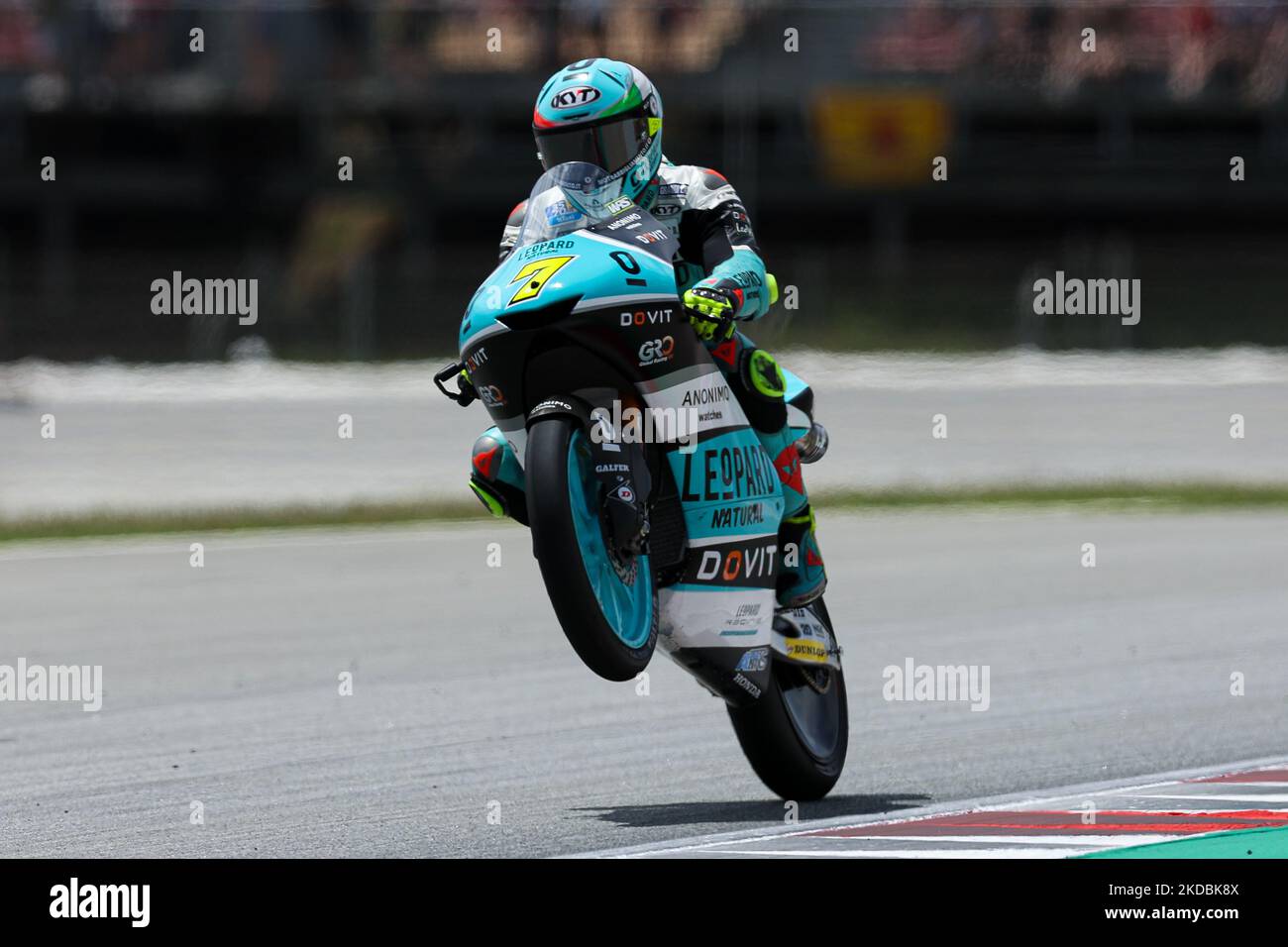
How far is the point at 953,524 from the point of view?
15.1 metres

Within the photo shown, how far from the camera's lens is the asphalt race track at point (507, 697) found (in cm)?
624

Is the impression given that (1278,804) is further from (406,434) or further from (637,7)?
(637,7)

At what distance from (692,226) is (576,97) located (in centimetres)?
53

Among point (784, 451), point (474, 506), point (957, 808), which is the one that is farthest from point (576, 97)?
point (474, 506)

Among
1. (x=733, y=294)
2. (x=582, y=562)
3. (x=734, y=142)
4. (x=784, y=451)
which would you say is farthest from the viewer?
(x=734, y=142)

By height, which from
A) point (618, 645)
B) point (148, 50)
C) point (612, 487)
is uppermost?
point (148, 50)

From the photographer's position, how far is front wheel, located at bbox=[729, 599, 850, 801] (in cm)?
614

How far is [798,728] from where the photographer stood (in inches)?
247

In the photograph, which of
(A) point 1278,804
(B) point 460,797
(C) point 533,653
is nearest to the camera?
(A) point 1278,804

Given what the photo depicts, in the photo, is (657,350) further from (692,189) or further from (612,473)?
(692,189)

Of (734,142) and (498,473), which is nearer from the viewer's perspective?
(498,473)

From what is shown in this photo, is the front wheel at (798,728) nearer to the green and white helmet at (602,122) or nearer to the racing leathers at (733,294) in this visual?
the racing leathers at (733,294)
